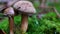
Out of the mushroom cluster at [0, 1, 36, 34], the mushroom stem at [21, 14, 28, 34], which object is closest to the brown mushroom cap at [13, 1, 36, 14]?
the mushroom cluster at [0, 1, 36, 34]

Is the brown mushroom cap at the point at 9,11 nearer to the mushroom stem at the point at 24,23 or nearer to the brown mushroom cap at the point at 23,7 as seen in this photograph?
the brown mushroom cap at the point at 23,7

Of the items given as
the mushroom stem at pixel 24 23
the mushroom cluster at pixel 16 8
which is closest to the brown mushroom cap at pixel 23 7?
the mushroom cluster at pixel 16 8

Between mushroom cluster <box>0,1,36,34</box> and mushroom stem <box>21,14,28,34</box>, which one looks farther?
mushroom stem <box>21,14,28,34</box>

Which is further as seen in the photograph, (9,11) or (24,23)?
(24,23)

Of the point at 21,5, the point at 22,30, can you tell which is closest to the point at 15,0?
the point at 21,5

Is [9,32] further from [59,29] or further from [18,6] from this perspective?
[59,29]

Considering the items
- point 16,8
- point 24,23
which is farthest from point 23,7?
point 24,23

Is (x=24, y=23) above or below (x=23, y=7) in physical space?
below

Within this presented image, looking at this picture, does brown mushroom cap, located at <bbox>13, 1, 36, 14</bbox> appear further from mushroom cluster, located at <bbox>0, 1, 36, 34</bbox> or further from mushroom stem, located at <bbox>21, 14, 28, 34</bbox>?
mushroom stem, located at <bbox>21, 14, 28, 34</bbox>

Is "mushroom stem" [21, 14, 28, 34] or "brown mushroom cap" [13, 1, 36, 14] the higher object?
"brown mushroom cap" [13, 1, 36, 14]

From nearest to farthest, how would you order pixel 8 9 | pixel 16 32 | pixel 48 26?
1. pixel 8 9
2. pixel 16 32
3. pixel 48 26

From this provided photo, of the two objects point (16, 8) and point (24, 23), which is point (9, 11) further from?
point (24, 23)
